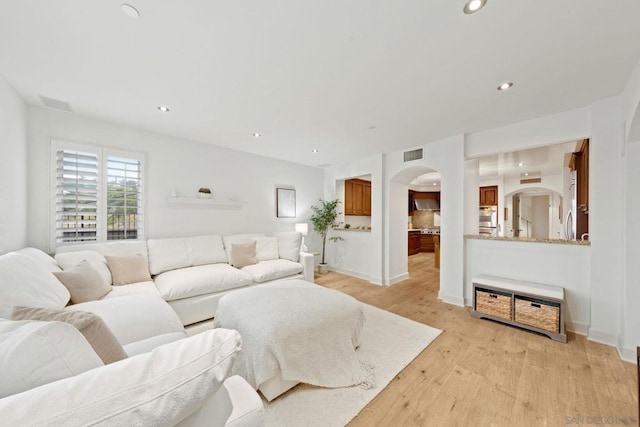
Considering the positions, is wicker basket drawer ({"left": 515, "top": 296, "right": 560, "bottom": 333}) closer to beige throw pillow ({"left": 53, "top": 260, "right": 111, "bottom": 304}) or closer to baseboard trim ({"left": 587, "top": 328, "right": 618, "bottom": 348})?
baseboard trim ({"left": 587, "top": 328, "right": 618, "bottom": 348})

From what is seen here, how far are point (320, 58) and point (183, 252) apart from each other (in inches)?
119

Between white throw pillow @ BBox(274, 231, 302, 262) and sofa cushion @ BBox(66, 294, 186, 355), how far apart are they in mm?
2218

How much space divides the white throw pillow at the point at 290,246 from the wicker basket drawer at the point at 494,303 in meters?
2.72

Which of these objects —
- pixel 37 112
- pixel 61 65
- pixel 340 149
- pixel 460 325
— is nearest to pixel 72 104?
pixel 37 112

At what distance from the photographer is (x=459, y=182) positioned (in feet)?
11.2

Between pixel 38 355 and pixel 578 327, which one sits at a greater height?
pixel 38 355

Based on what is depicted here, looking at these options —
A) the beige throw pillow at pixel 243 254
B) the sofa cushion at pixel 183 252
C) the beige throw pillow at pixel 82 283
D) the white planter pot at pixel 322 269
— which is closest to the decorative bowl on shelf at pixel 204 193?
the sofa cushion at pixel 183 252

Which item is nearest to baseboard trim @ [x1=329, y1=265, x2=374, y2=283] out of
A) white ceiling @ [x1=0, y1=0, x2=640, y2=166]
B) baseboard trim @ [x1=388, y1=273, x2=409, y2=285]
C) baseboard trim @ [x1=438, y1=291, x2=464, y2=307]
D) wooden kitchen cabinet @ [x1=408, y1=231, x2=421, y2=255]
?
baseboard trim @ [x1=388, y1=273, x2=409, y2=285]

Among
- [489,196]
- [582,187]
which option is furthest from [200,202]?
[489,196]

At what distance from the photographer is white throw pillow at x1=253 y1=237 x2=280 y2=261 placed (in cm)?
400

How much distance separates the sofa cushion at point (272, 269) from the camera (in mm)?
3312

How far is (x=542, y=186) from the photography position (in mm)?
5734

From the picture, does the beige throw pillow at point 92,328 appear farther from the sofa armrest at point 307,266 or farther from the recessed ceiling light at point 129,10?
the sofa armrest at point 307,266

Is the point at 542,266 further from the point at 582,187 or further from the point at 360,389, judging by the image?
the point at 360,389
